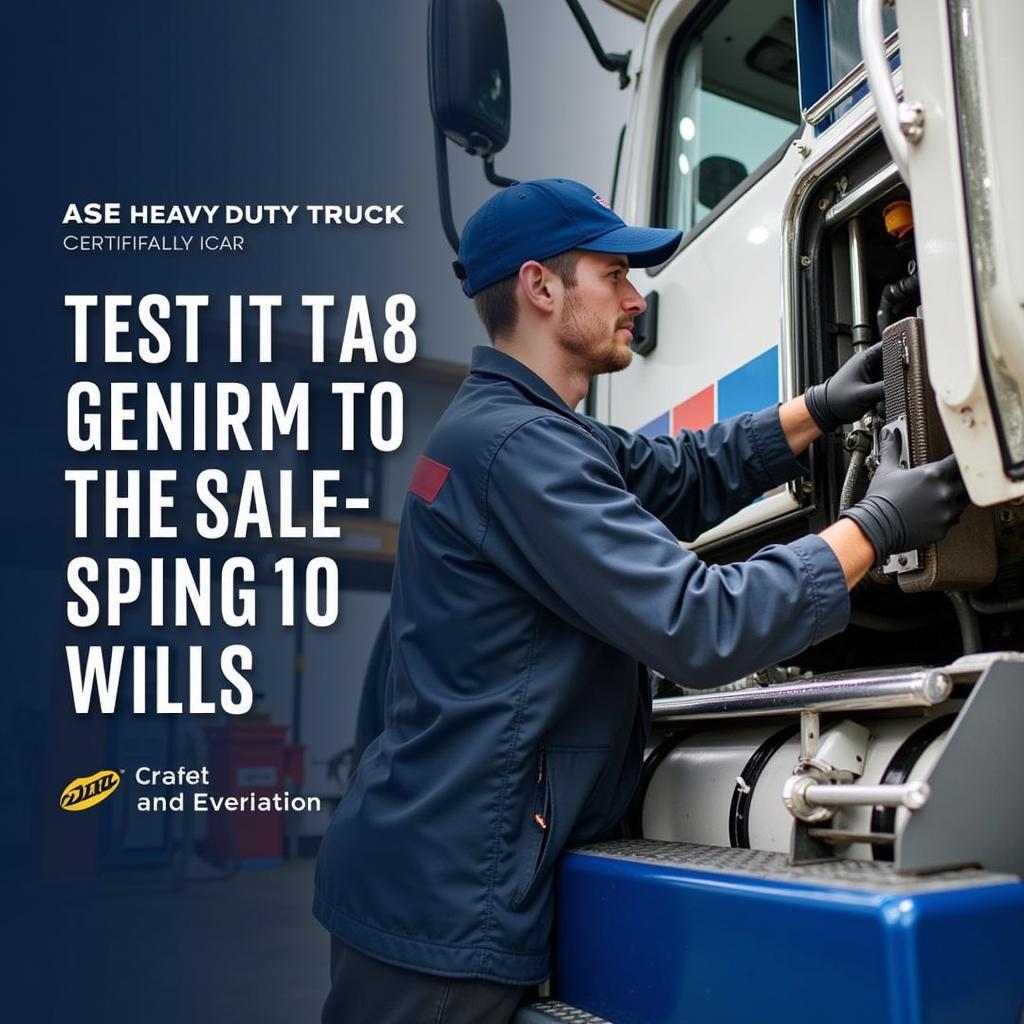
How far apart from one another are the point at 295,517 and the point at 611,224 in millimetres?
6565

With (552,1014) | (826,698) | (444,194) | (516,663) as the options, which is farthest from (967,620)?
(444,194)

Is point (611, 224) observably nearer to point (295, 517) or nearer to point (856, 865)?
point (856, 865)

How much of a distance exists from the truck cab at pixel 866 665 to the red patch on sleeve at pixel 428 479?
1.66 feet

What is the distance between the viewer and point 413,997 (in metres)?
1.49

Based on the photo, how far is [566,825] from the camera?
1.55 m

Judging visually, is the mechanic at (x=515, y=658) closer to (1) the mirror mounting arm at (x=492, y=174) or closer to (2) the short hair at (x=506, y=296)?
(2) the short hair at (x=506, y=296)

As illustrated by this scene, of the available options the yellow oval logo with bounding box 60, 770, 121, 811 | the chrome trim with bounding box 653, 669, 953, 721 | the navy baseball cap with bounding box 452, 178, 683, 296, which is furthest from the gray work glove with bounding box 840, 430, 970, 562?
the yellow oval logo with bounding box 60, 770, 121, 811

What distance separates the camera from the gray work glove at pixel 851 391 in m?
1.81

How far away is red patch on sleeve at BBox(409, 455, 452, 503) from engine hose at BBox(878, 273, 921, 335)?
0.78 m

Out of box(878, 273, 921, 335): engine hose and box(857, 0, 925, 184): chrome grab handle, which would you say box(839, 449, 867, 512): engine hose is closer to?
box(878, 273, 921, 335): engine hose

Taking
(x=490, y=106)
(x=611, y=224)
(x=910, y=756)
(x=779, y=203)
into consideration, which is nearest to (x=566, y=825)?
(x=910, y=756)

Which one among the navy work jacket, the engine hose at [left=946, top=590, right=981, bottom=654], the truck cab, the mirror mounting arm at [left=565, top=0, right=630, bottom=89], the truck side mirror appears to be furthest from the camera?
the mirror mounting arm at [left=565, top=0, right=630, bottom=89]

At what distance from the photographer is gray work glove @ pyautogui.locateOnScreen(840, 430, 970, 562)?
144 cm

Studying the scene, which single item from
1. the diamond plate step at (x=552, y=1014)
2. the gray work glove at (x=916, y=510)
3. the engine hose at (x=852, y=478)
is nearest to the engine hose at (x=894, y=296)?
the engine hose at (x=852, y=478)
